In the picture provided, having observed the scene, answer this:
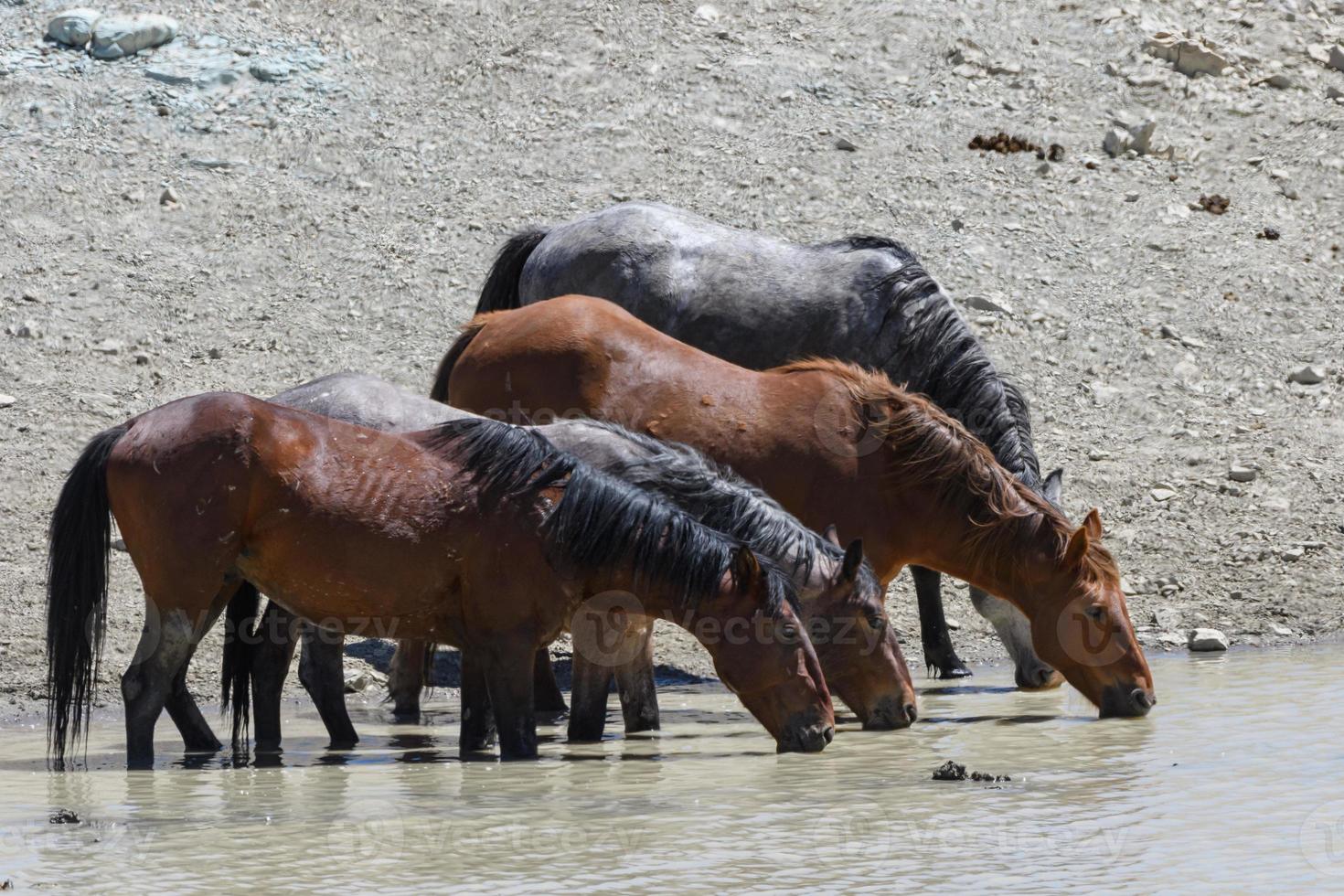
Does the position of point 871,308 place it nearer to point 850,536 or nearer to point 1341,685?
point 850,536

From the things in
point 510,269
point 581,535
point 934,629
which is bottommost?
point 934,629

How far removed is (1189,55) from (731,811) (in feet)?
51.0

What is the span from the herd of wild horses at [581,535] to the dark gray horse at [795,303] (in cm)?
3

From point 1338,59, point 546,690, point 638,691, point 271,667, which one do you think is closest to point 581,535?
point 638,691

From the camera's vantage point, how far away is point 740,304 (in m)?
11.2

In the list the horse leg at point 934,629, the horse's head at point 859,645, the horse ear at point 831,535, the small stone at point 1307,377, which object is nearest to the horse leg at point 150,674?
the horse's head at point 859,645

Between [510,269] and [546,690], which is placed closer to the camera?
[546,690]

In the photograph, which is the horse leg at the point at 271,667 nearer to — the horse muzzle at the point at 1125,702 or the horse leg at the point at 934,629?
the horse leg at the point at 934,629

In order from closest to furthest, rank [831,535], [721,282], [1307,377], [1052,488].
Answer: [831,535]
[1052,488]
[721,282]
[1307,377]

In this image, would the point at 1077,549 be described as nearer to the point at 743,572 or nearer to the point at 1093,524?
the point at 1093,524

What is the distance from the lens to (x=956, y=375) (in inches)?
403

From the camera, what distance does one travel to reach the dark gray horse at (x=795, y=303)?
10.1m

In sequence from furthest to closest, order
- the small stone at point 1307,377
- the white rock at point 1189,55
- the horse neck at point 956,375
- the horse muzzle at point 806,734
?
1. the white rock at point 1189,55
2. the small stone at point 1307,377
3. the horse neck at point 956,375
4. the horse muzzle at point 806,734

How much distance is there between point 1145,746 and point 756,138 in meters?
10.9
